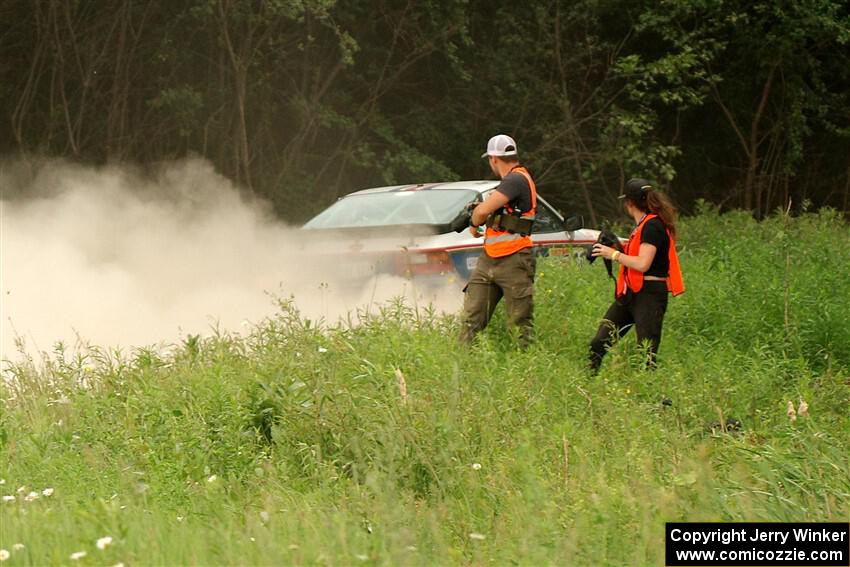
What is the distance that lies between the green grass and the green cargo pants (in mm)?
209

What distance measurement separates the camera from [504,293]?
9148 millimetres

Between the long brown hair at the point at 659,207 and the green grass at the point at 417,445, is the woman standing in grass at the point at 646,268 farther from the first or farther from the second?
the green grass at the point at 417,445

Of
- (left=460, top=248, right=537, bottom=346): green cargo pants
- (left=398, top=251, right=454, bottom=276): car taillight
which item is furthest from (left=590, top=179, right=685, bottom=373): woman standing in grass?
(left=398, top=251, right=454, bottom=276): car taillight

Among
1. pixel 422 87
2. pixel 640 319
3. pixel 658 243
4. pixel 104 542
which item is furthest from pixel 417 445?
pixel 422 87

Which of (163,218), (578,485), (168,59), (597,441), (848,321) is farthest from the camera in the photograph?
(168,59)

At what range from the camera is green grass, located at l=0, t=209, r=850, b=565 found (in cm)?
468

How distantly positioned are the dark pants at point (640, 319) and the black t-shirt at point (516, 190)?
1.02m

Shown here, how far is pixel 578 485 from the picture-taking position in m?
5.30

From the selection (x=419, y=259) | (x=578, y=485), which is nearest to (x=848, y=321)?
(x=419, y=259)

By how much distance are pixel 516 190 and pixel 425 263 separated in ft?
5.07

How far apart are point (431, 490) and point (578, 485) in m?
0.73

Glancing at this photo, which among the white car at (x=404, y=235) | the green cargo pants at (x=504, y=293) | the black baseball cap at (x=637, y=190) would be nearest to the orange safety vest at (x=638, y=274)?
the black baseball cap at (x=637, y=190)

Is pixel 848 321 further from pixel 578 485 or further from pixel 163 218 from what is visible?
pixel 163 218

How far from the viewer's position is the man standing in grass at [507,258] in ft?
29.8
